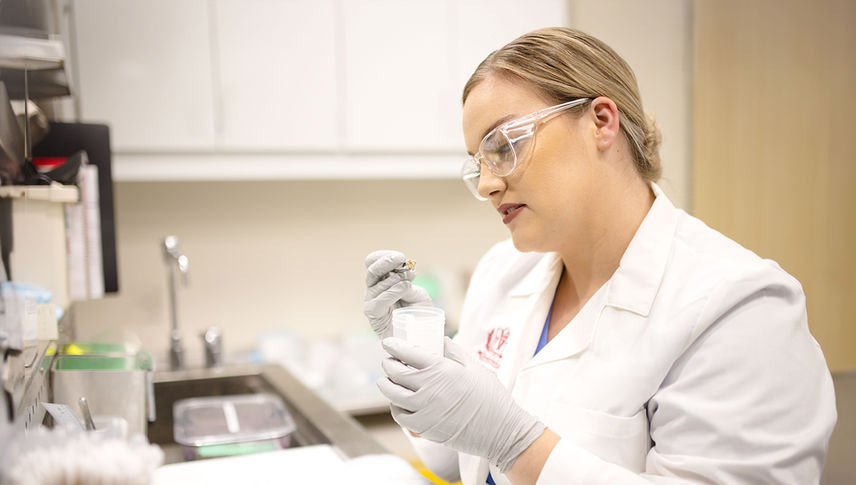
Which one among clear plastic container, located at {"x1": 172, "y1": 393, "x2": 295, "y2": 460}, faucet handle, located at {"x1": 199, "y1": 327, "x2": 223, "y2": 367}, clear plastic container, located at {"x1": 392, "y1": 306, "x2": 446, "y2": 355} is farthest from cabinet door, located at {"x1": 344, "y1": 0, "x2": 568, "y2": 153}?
clear plastic container, located at {"x1": 392, "y1": 306, "x2": 446, "y2": 355}

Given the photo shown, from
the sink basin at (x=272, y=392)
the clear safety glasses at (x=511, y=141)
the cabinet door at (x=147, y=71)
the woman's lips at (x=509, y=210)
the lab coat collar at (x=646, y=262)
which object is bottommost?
the sink basin at (x=272, y=392)

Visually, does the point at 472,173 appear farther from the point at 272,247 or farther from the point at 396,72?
the point at 272,247

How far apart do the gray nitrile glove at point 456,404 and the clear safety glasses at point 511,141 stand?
335mm

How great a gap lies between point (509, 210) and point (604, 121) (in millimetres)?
218

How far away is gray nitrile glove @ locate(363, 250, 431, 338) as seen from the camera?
1143 millimetres

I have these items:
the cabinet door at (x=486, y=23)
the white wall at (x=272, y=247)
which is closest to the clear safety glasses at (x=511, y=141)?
the cabinet door at (x=486, y=23)

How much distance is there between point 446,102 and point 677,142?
A: 147cm

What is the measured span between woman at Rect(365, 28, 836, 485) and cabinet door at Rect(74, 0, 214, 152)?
1.39 meters

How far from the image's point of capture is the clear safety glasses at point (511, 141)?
105cm

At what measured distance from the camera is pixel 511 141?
1055mm

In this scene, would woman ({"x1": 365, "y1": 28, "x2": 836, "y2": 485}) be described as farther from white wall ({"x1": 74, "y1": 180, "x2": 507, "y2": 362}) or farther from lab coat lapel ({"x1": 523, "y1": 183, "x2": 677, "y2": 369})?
white wall ({"x1": 74, "y1": 180, "x2": 507, "y2": 362})

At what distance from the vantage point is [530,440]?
3.24ft

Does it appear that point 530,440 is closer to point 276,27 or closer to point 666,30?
point 666,30

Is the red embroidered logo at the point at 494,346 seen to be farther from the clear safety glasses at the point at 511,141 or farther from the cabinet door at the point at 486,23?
the cabinet door at the point at 486,23
